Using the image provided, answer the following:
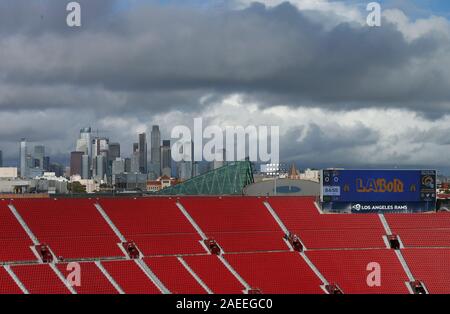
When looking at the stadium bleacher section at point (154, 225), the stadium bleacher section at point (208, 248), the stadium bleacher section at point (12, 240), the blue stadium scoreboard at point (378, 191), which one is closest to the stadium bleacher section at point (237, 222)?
the stadium bleacher section at point (208, 248)

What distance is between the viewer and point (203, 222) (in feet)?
168

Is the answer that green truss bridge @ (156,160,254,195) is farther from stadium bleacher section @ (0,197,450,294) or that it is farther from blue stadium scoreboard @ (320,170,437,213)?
blue stadium scoreboard @ (320,170,437,213)

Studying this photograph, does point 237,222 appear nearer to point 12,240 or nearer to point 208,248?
point 208,248

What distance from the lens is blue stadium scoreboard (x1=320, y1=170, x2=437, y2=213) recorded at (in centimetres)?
5597

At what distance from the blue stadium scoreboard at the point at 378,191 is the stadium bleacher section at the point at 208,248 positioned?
84 centimetres

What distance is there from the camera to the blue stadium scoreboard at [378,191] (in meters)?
56.0

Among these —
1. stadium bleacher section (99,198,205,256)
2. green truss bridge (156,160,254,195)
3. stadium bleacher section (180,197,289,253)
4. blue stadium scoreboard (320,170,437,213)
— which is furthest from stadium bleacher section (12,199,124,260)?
green truss bridge (156,160,254,195)

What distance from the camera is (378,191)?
5659 centimetres

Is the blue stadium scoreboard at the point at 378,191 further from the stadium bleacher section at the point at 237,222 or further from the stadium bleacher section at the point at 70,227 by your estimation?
the stadium bleacher section at the point at 70,227

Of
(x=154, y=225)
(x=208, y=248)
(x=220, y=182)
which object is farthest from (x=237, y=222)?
(x=220, y=182)
